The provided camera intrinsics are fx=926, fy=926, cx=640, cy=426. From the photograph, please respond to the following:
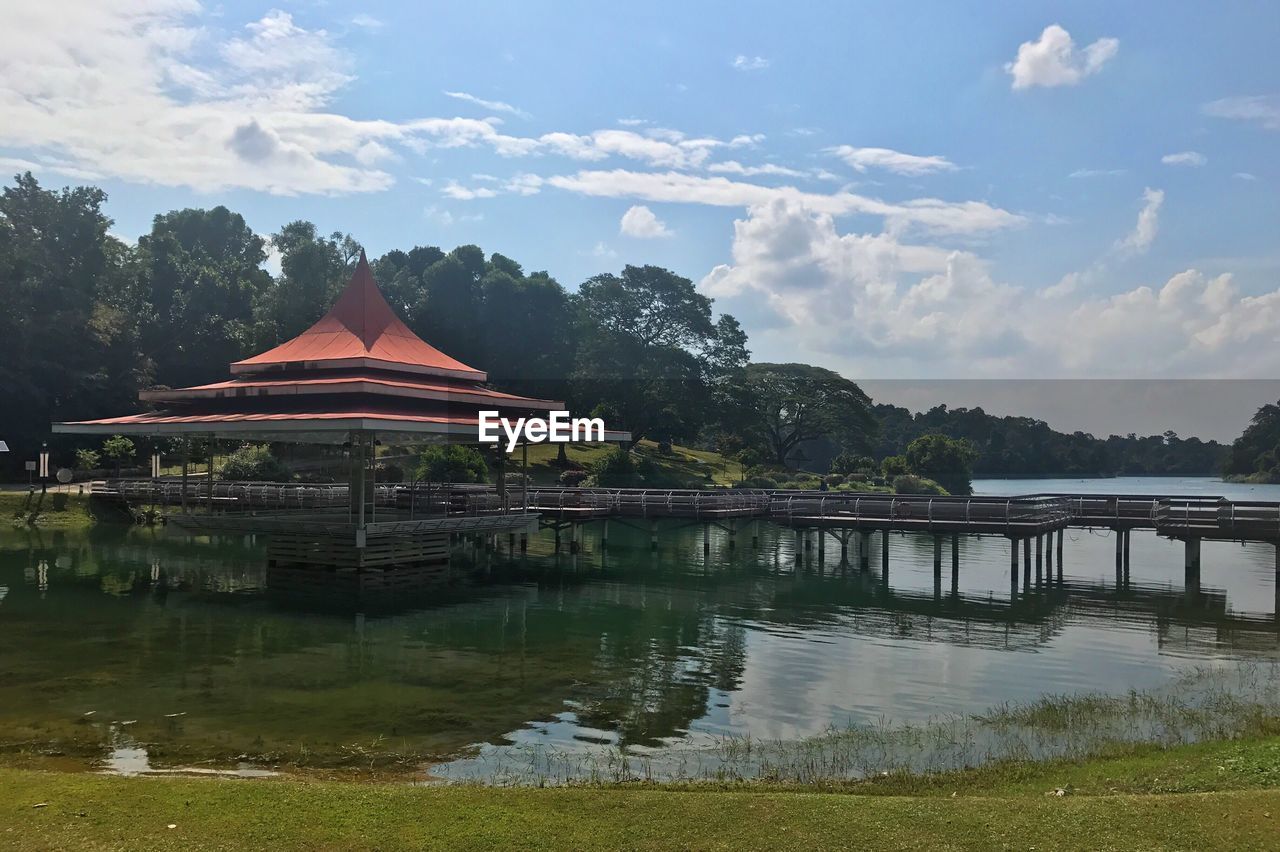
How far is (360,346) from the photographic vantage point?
126 feet

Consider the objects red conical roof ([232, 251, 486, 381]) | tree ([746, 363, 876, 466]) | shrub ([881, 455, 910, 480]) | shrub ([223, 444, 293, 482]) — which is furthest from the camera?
tree ([746, 363, 876, 466])

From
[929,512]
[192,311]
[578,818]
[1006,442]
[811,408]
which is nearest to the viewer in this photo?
[578,818]

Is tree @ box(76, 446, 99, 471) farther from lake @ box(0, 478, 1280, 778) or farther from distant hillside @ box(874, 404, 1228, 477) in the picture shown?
distant hillside @ box(874, 404, 1228, 477)

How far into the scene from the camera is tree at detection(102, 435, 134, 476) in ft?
192

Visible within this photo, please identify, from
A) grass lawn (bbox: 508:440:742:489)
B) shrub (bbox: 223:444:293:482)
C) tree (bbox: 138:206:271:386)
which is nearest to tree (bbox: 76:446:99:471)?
shrub (bbox: 223:444:293:482)

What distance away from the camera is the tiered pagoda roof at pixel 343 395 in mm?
31656

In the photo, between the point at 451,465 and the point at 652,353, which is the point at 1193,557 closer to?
the point at 451,465

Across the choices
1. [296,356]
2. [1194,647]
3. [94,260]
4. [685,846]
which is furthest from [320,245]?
[685,846]

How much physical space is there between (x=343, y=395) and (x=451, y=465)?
22.0 meters

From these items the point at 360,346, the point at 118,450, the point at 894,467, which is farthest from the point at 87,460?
the point at 894,467

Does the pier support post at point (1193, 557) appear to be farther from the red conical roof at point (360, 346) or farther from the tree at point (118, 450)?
the tree at point (118, 450)

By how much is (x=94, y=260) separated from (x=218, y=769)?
68165 mm

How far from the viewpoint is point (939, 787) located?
11867 mm

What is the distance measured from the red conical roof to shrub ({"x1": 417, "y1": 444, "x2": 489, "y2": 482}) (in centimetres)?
1419
